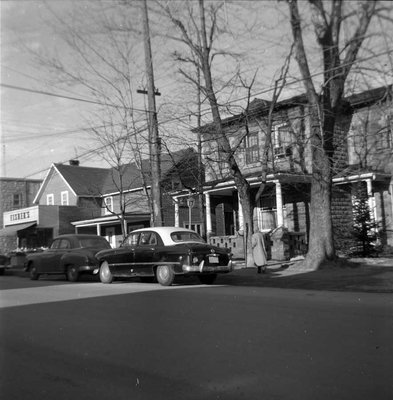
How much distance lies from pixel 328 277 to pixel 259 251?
2385 mm

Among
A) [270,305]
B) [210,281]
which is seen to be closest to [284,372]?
[270,305]

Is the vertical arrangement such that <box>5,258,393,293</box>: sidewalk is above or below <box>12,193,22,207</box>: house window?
below

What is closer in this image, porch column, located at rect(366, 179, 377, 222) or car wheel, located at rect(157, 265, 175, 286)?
car wheel, located at rect(157, 265, 175, 286)

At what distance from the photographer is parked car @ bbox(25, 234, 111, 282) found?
1588 cm

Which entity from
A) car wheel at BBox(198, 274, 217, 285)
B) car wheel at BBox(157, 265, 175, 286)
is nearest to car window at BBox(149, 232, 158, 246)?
car wheel at BBox(157, 265, 175, 286)

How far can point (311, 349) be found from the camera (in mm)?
5555

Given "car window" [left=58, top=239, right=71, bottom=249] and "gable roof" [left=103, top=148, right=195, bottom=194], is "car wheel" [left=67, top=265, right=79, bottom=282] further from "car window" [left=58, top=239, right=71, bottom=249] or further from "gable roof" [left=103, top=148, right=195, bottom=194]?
"gable roof" [left=103, top=148, right=195, bottom=194]

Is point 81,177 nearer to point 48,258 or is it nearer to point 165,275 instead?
point 48,258

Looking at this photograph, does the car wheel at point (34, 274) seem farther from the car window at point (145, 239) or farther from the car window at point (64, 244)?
the car window at point (145, 239)

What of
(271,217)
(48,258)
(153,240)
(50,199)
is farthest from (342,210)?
(50,199)

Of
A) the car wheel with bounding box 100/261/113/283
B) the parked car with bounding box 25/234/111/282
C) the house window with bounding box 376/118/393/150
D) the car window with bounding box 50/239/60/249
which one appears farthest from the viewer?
the car window with bounding box 50/239/60/249

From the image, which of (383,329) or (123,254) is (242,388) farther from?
(123,254)

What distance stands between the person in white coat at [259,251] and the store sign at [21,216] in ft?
87.2

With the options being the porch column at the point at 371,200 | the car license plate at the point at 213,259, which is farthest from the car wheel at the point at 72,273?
the porch column at the point at 371,200
